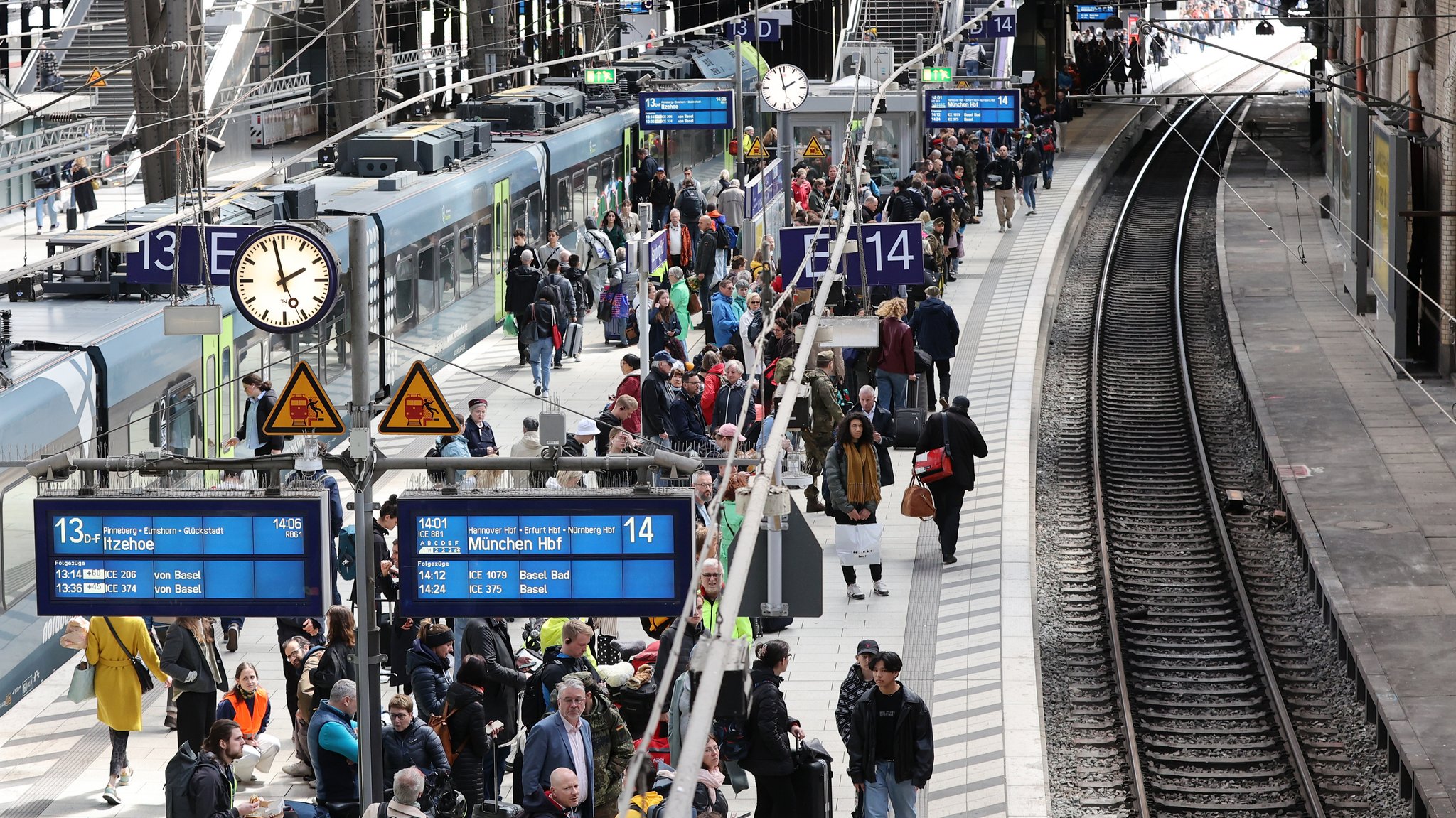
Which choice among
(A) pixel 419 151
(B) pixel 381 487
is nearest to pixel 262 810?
(B) pixel 381 487

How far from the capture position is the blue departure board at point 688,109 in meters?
32.7

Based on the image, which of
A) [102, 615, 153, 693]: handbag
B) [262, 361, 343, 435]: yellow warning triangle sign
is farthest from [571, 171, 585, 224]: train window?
[262, 361, 343, 435]: yellow warning triangle sign

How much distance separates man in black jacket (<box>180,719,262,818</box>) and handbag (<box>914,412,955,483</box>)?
7.99 m

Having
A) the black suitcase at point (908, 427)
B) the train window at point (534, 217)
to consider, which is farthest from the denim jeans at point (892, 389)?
the train window at point (534, 217)

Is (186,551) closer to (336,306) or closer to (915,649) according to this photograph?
(915,649)

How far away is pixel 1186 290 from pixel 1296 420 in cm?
1093

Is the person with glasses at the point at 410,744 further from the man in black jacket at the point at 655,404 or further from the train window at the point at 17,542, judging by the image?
the man in black jacket at the point at 655,404

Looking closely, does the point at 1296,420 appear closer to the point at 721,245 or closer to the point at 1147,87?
the point at 721,245

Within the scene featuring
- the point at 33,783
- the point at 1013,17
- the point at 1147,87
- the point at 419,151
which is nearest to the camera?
the point at 33,783

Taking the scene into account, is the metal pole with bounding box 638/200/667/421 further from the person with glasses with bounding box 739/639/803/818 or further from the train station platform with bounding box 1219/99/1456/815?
the person with glasses with bounding box 739/639/803/818

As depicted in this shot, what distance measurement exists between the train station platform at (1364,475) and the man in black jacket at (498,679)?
5.77m

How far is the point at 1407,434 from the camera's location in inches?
906

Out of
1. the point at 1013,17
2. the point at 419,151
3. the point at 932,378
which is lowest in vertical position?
the point at 932,378

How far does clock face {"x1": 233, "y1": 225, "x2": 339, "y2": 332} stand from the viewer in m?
13.6
